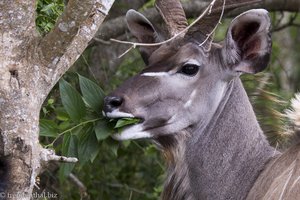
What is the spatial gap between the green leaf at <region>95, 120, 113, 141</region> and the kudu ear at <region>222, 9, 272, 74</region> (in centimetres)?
103

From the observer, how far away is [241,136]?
247 inches

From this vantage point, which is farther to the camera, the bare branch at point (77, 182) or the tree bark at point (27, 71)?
the bare branch at point (77, 182)

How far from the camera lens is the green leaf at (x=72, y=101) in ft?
19.3

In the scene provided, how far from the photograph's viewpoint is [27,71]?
4781 millimetres

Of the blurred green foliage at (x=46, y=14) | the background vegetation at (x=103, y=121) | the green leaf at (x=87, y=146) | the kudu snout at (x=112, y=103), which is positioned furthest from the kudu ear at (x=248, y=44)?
the blurred green foliage at (x=46, y=14)

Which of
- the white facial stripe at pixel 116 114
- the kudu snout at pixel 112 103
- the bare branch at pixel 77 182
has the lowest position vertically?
the bare branch at pixel 77 182

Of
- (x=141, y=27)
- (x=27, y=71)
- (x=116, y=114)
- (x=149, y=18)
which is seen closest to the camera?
(x=27, y=71)

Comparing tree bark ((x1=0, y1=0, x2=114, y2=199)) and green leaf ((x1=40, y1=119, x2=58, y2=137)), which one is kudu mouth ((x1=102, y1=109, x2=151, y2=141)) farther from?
tree bark ((x1=0, y1=0, x2=114, y2=199))

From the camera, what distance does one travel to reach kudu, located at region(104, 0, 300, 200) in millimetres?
6129

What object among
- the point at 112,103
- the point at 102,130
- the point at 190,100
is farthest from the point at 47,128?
the point at 190,100

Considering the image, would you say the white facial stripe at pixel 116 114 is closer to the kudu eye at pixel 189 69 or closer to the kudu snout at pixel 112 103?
the kudu snout at pixel 112 103

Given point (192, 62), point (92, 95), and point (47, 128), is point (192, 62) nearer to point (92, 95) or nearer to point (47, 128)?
point (92, 95)

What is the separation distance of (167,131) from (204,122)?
12.5 inches

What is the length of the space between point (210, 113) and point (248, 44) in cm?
58
